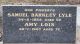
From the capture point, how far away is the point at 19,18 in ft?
14.1

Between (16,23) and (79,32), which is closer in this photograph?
(16,23)

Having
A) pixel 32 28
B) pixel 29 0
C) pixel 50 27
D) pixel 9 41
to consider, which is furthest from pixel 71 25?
pixel 29 0

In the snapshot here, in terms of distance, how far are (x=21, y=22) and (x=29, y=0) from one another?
15.6ft

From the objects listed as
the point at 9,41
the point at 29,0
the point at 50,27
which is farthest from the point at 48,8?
the point at 29,0

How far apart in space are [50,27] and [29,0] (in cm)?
476

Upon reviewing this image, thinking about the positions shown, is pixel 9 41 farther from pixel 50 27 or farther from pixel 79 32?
pixel 79 32

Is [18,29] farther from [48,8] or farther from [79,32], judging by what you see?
[79,32]

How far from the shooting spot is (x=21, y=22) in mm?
4312

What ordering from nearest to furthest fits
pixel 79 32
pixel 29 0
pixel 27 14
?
pixel 27 14 < pixel 79 32 < pixel 29 0

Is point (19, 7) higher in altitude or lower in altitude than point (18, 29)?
higher

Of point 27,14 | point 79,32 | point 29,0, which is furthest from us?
point 29,0

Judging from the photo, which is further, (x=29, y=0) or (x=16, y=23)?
(x=29, y=0)

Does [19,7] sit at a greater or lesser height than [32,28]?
greater

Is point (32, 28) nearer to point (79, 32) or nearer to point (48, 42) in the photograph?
point (48, 42)
